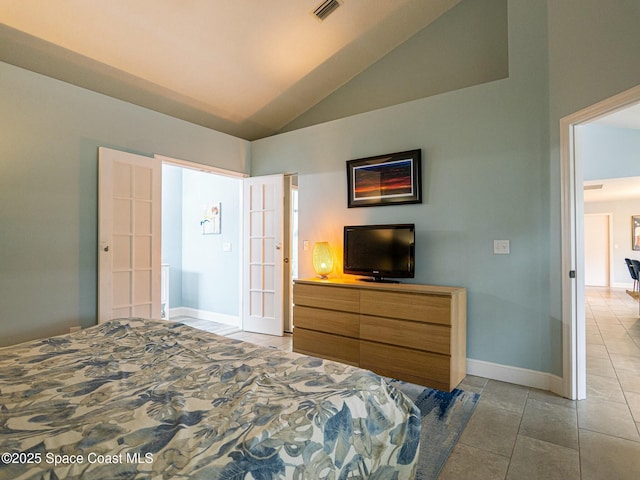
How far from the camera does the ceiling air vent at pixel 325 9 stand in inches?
124

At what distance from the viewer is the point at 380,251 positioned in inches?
129

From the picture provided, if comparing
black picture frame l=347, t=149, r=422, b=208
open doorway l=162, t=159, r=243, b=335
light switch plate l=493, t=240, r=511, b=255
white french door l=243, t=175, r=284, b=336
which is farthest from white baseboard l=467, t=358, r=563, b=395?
open doorway l=162, t=159, r=243, b=335

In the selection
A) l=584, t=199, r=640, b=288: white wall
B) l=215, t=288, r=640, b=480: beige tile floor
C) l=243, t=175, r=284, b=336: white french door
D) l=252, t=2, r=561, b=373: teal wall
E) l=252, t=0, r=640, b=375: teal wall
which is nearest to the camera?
l=215, t=288, r=640, b=480: beige tile floor

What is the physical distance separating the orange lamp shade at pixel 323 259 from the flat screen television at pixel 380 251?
20 cm

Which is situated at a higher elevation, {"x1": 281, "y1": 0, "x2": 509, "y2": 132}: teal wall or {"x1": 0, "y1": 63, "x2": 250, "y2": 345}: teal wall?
{"x1": 281, "y1": 0, "x2": 509, "y2": 132}: teal wall

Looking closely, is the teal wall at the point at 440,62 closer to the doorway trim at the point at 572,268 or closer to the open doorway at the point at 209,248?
the doorway trim at the point at 572,268

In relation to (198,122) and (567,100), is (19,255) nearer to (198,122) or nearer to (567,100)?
(198,122)

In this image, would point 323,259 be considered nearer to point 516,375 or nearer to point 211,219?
point 516,375

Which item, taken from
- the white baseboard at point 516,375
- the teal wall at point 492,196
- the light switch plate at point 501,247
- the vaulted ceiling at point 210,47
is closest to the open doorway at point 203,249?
the vaulted ceiling at point 210,47

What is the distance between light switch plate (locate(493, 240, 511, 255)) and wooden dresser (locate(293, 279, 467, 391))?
0.46m

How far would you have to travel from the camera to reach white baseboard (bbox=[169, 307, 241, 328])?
4840mm

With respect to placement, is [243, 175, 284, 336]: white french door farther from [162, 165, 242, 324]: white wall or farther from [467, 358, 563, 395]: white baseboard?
[467, 358, 563, 395]: white baseboard

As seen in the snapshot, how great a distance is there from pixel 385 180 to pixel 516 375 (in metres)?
2.15

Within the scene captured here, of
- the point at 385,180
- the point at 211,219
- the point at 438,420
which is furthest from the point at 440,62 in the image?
the point at 211,219
